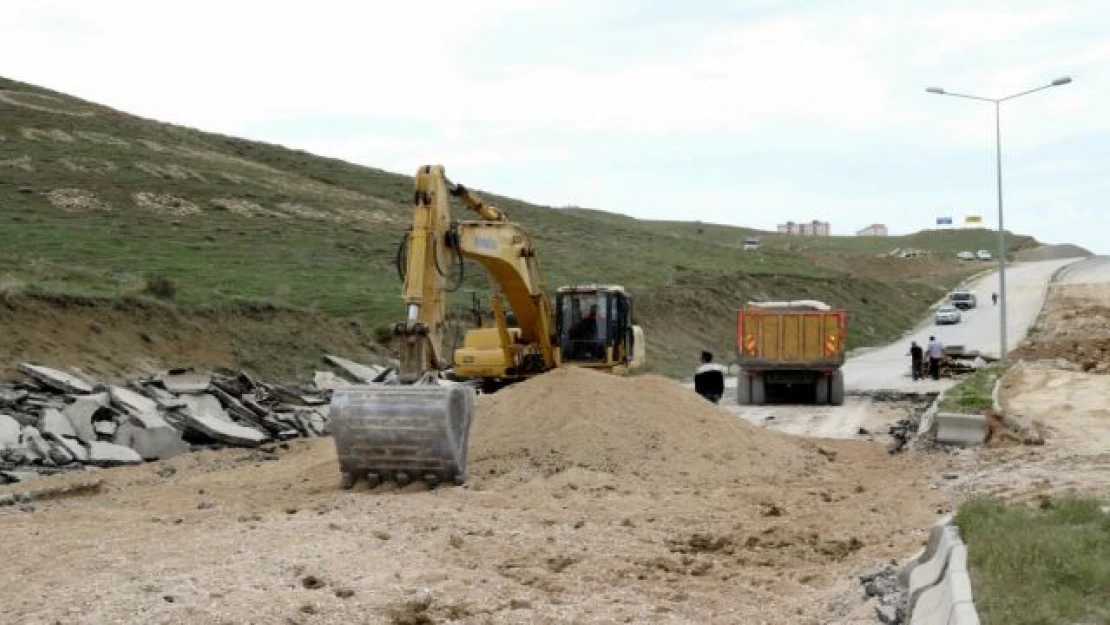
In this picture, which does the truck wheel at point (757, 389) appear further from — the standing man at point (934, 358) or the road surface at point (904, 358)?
the standing man at point (934, 358)

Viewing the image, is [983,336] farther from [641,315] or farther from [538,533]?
[538,533]

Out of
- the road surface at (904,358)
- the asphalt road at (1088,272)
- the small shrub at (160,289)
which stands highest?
the asphalt road at (1088,272)

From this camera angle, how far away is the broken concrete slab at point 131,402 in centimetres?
2133

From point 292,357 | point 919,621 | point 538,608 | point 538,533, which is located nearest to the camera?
point 919,621

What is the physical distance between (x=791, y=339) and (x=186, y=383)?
1427cm

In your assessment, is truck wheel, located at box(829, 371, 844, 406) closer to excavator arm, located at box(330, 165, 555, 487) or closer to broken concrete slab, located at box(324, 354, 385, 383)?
broken concrete slab, located at box(324, 354, 385, 383)

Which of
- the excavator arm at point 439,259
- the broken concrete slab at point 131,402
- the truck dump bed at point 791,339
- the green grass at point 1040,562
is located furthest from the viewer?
the truck dump bed at point 791,339

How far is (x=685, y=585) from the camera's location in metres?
10.9

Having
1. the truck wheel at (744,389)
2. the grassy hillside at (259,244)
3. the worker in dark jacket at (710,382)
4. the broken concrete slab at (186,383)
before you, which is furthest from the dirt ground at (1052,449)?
the grassy hillside at (259,244)

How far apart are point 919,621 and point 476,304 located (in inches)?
710

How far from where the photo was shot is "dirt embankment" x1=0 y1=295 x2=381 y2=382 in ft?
86.6

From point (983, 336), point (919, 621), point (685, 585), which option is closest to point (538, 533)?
point (685, 585)

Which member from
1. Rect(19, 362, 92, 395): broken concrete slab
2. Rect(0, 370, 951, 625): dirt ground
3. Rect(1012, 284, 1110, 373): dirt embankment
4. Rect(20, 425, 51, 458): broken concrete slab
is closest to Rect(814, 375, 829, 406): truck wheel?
Rect(1012, 284, 1110, 373): dirt embankment

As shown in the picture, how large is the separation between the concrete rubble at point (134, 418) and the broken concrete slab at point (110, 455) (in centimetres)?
2
